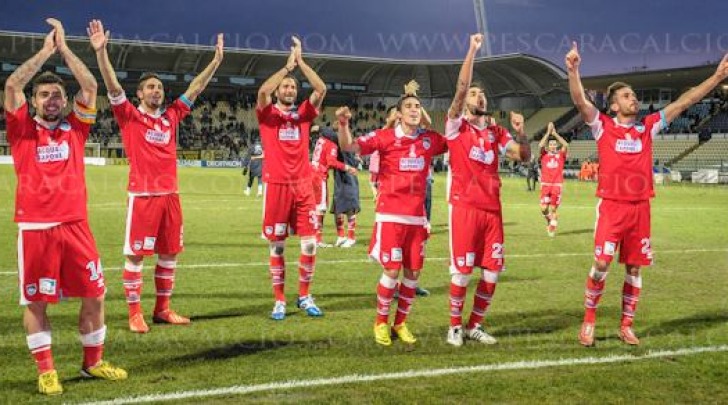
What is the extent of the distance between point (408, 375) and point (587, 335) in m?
2.02

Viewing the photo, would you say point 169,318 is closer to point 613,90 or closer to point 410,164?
point 410,164

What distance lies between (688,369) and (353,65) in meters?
70.5

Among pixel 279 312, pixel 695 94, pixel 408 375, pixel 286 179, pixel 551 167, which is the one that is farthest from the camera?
pixel 551 167

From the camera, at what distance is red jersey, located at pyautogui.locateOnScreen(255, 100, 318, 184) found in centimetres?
802

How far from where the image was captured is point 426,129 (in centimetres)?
718

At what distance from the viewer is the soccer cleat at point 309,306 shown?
7938 mm

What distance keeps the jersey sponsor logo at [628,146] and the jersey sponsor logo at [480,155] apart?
119cm

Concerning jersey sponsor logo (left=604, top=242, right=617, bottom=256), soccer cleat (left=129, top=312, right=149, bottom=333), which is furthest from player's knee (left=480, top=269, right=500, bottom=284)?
soccer cleat (left=129, top=312, right=149, bottom=333)

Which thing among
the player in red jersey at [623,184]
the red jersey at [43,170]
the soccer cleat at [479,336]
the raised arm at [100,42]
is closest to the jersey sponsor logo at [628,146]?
the player in red jersey at [623,184]

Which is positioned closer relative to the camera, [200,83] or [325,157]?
[200,83]

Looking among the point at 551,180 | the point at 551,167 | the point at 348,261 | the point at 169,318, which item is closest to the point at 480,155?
the point at 169,318

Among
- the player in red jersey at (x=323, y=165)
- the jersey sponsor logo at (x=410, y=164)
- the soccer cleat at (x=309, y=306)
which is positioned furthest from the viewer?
the player in red jersey at (x=323, y=165)

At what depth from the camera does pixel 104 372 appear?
5500 mm

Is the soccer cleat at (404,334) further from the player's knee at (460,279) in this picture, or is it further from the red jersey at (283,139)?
the red jersey at (283,139)
